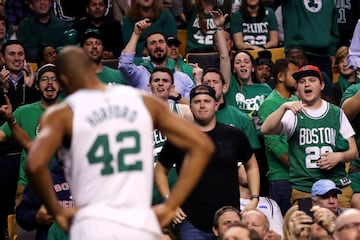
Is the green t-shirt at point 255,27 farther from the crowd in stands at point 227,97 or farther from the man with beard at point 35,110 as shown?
the man with beard at point 35,110

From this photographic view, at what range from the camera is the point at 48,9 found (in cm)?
1441

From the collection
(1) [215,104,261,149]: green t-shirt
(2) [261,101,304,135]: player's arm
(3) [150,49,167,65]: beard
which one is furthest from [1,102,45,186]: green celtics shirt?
(2) [261,101,304,135]: player's arm

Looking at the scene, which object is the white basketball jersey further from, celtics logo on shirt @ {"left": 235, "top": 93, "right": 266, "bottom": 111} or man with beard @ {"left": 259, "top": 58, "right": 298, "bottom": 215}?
celtics logo on shirt @ {"left": 235, "top": 93, "right": 266, "bottom": 111}

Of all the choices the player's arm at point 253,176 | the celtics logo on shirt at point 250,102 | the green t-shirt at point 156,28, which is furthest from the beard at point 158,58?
the player's arm at point 253,176

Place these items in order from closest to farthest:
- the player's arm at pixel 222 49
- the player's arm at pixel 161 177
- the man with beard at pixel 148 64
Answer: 1. the player's arm at pixel 161 177
2. the man with beard at pixel 148 64
3. the player's arm at pixel 222 49

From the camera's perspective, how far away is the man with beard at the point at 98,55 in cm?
1227

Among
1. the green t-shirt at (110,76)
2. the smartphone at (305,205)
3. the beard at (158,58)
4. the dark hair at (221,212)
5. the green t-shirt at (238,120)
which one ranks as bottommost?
the smartphone at (305,205)

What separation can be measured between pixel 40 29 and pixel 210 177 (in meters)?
5.17

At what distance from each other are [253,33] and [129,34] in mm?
1830

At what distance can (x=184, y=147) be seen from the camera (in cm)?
606

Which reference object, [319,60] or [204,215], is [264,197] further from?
[319,60]

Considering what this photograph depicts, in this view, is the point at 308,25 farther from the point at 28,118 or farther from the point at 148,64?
the point at 28,118

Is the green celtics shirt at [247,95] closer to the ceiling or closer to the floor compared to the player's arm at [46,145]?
closer to the floor

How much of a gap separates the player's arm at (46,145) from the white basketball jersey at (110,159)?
0.05 meters
